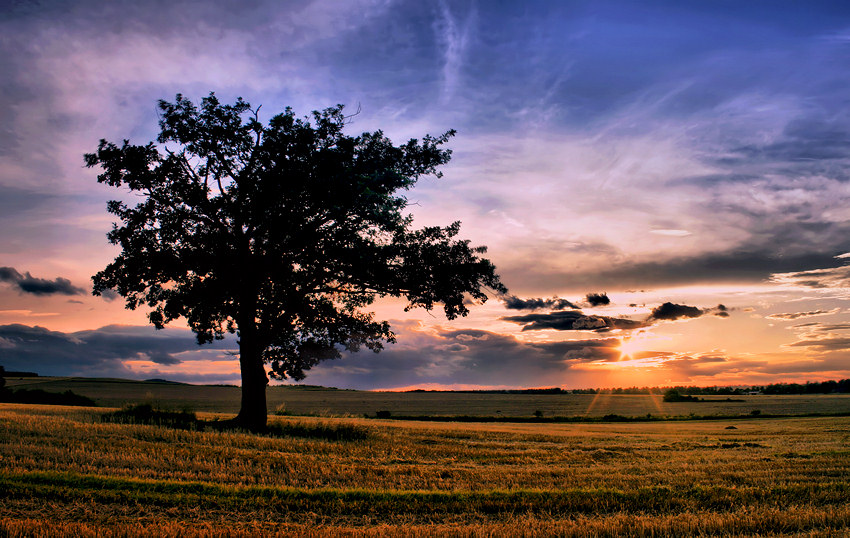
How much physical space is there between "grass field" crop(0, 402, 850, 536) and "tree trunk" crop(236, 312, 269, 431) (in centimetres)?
649

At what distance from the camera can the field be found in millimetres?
8859

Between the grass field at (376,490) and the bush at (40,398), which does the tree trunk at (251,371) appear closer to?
the grass field at (376,490)

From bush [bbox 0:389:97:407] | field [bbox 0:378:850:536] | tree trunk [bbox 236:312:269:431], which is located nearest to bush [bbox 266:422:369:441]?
tree trunk [bbox 236:312:269:431]

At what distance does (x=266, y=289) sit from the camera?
84.8 ft

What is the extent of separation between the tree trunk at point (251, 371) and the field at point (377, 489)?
20.8 ft

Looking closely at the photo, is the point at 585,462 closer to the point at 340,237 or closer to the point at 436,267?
the point at 436,267

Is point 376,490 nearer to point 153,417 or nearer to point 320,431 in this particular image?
point 320,431

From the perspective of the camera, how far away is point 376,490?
11156 mm

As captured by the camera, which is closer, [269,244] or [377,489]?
[377,489]

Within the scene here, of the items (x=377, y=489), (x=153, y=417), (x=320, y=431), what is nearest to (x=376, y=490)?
(x=377, y=489)

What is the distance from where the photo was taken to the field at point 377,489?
8859 mm

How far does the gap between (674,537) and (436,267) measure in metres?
18.6

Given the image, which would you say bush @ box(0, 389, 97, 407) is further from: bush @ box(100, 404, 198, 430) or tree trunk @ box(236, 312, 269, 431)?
tree trunk @ box(236, 312, 269, 431)

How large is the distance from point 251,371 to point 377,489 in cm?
1588
